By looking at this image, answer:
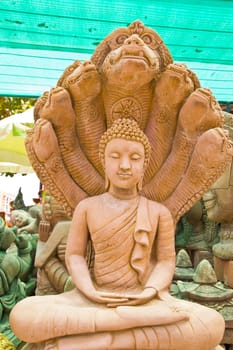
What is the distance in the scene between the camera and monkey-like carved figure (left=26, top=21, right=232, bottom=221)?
287cm

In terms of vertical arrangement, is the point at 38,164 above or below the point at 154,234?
above

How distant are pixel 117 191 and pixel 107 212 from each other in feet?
0.49

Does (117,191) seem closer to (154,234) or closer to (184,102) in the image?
(154,234)

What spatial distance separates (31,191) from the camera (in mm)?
13695

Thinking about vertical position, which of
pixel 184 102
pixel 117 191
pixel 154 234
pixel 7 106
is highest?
pixel 7 106

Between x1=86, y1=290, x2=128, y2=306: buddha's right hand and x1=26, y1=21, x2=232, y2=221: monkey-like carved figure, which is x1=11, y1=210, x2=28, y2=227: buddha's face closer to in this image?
x1=26, y1=21, x2=232, y2=221: monkey-like carved figure

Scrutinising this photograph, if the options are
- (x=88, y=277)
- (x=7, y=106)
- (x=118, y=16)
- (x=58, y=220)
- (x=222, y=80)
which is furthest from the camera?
(x=7, y=106)

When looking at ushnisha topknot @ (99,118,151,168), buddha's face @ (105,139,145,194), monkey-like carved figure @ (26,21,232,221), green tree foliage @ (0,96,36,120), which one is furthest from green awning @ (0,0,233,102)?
green tree foliage @ (0,96,36,120)

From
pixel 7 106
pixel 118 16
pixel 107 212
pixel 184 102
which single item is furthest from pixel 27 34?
pixel 7 106

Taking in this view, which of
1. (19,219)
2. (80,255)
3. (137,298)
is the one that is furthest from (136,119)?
(19,219)

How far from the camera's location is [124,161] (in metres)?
2.67

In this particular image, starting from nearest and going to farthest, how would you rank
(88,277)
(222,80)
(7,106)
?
1. (88,277)
2. (222,80)
3. (7,106)

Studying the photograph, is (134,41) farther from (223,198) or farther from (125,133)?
(223,198)

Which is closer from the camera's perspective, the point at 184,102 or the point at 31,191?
the point at 184,102
